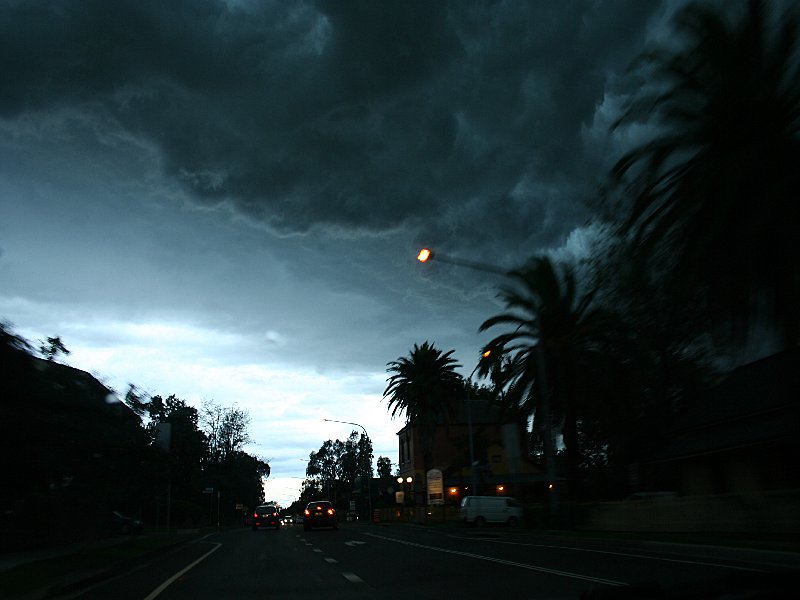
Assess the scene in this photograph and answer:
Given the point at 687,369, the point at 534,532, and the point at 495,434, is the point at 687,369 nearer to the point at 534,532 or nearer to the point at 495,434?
the point at 534,532

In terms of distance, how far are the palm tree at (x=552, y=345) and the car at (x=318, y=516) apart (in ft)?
44.0

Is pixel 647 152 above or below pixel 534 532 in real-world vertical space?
above

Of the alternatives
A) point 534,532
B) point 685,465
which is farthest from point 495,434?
point 534,532

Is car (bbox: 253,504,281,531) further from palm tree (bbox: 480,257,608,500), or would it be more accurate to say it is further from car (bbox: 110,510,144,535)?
palm tree (bbox: 480,257,608,500)

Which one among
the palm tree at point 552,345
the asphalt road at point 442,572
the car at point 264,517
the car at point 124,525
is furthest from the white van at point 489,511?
the asphalt road at point 442,572

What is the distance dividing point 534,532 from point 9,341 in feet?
72.6

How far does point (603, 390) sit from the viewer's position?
35375 millimetres

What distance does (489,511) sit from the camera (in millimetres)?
42188

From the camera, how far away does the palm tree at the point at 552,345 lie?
119ft

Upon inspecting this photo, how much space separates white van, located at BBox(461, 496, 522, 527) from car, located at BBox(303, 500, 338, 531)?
7.96 meters

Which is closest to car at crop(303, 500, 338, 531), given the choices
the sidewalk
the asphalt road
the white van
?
the white van

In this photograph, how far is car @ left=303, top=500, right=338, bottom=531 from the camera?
43.2 meters

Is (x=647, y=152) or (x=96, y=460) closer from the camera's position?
(x=96, y=460)

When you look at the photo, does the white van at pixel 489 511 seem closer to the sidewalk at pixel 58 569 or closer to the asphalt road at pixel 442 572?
the asphalt road at pixel 442 572
